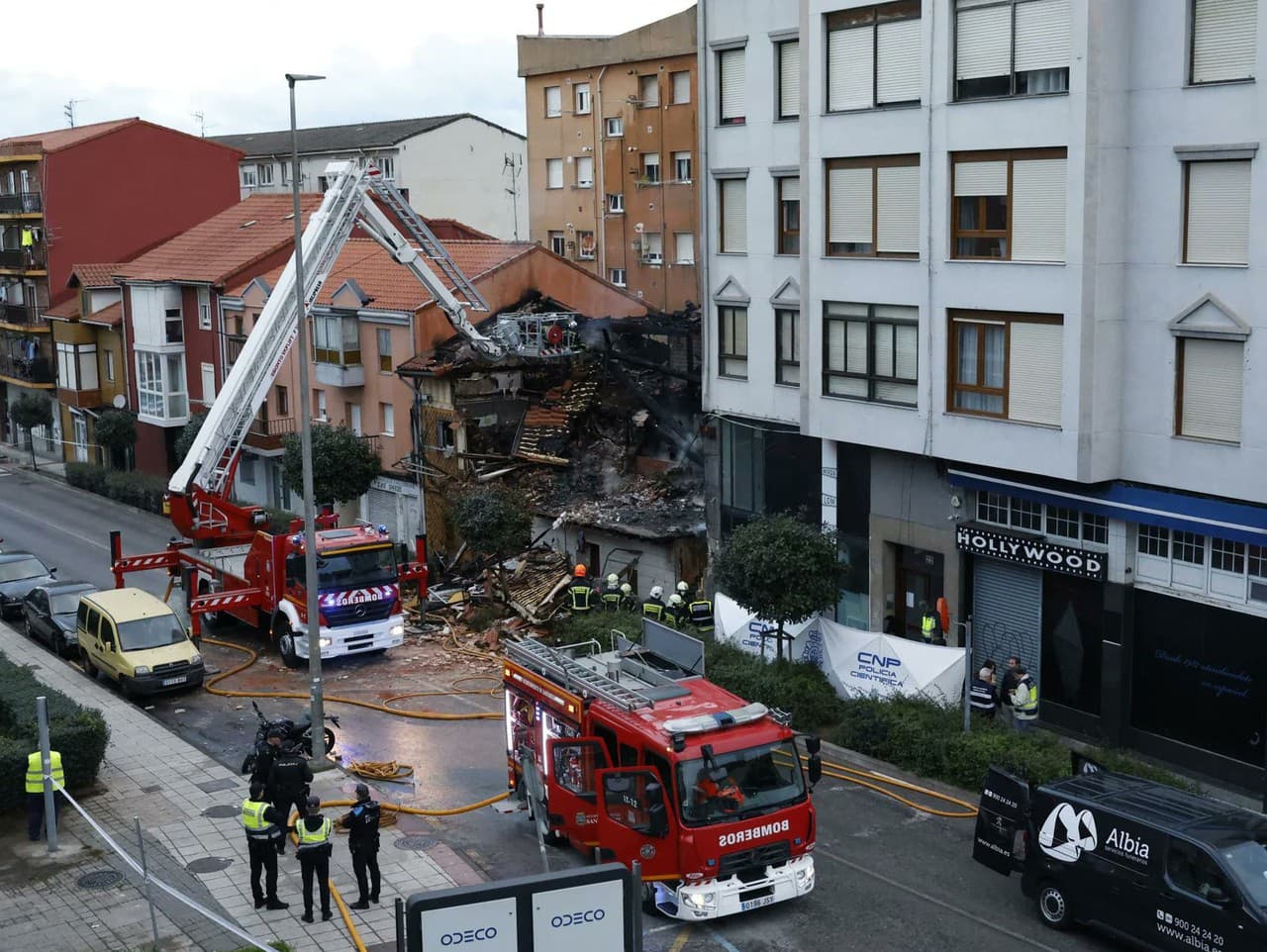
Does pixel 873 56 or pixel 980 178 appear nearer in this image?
pixel 980 178

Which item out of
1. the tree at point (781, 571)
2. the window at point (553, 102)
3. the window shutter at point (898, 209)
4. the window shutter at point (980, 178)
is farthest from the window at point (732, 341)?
the window at point (553, 102)

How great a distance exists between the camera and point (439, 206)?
6316 centimetres

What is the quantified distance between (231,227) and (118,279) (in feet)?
14.3

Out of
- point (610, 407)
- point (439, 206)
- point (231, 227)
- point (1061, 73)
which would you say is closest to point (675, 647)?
point (1061, 73)

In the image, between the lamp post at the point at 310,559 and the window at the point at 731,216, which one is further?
the window at the point at 731,216

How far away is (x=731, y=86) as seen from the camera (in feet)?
92.0

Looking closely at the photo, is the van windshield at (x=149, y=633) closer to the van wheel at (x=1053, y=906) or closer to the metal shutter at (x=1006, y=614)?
the metal shutter at (x=1006, y=614)

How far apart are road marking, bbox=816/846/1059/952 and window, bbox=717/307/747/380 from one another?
41.2ft

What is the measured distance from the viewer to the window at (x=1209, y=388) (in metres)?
20.0

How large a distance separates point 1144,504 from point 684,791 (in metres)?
9.55

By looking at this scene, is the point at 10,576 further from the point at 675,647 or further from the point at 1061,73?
the point at 1061,73

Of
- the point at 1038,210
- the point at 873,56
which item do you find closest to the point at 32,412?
the point at 873,56

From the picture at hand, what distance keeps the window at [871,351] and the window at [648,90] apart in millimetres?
23725

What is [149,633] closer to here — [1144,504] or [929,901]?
[929,901]
